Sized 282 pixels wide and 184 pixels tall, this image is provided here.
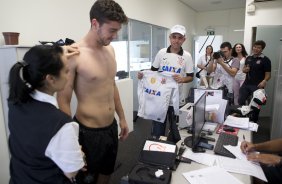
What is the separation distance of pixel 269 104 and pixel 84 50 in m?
4.56

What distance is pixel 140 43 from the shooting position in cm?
470

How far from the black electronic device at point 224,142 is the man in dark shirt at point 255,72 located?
255cm

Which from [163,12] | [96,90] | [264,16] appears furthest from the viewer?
[163,12]

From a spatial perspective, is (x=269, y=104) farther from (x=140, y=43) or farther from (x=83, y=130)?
(x=83, y=130)

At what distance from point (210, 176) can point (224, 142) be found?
51 cm

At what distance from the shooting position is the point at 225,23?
735 centimetres

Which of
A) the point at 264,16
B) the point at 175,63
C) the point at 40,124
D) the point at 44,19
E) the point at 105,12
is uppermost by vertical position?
the point at 264,16

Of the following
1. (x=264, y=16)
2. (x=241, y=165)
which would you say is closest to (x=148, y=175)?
(x=241, y=165)

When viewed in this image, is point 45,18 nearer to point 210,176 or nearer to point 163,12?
point 210,176

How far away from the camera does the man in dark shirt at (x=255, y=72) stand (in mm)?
4000

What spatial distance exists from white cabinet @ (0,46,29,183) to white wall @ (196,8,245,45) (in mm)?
6802

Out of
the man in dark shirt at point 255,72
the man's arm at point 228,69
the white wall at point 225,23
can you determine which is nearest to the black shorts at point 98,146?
the man's arm at point 228,69

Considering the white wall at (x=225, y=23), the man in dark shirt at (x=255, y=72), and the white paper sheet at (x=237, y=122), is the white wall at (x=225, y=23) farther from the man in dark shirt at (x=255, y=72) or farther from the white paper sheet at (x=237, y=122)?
the white paper sheet at (x=237, y=122)

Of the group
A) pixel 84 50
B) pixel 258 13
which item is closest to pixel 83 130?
pixel 84 50
